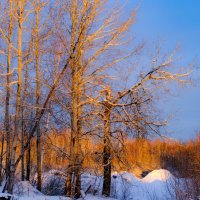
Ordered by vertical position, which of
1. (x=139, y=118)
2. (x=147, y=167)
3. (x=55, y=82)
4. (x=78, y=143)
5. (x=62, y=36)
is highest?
(x=62, y=36)

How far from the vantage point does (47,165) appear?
23.4 metres

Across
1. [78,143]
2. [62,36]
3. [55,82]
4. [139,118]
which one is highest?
[62,36]

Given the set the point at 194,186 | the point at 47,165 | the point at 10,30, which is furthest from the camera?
the point at 47,165

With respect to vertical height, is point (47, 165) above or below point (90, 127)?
below

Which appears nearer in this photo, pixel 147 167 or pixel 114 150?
pixel 114 150

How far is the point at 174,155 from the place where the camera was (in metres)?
48.0

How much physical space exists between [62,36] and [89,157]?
17.1 ft

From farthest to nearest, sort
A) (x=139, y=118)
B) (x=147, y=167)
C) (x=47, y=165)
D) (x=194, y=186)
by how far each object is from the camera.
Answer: (x=147, y=167)
(x=47, y=165)
(x=139, y=118)
(x=194, y=186)

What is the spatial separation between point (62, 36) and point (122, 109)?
4.13m

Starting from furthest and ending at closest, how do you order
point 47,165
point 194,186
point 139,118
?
point 47,165
point 139,118
point 194,186

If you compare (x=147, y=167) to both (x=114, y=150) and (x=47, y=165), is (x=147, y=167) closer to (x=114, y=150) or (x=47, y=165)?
(x=47, y=165)

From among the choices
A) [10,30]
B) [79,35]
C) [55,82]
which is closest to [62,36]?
[79,35]

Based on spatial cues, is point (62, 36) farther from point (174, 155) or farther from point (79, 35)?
point (174, 155)

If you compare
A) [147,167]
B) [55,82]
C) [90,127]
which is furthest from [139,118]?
[147,167]
